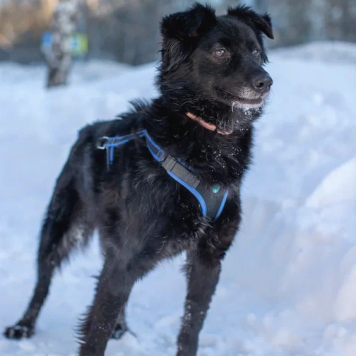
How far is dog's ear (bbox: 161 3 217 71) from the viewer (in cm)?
274

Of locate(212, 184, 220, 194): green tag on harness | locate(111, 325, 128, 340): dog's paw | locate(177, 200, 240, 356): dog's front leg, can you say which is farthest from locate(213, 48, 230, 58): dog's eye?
locate(111, 325, 128, 340): dog's paw

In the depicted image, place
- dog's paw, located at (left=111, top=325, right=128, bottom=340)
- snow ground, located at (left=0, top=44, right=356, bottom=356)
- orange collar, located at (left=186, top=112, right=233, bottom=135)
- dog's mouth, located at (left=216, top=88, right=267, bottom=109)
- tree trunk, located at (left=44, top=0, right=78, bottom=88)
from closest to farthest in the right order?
dog's mouth, located at (left=216, top=88, right=267, bottom=109)
orange collar, located at (left=186, top=112, right=233, bottom=135)
snow ground, located at (left=0, top=44, right=356, bottom=356)
dog's paw, located at (left=111, top=325, right=128, bottom=340)
tree trunk, located at (left=44, top=0, right=78, bottom=88)

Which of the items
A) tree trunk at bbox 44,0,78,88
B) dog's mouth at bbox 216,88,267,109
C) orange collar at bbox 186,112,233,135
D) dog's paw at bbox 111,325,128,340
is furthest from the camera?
tree trunk at bbox 44,0,78,88

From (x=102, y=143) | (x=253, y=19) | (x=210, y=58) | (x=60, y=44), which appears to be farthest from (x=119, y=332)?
(x=60, y=44)

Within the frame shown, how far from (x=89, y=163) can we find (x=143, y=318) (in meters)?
1.34

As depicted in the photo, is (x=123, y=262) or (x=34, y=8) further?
(x=34, y=8)

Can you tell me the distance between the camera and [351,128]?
514cm

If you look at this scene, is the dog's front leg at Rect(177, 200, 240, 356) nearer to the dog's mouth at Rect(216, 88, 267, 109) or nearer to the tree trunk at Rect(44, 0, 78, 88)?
the dog's mouth at Rect(216, 88, 267, 109)

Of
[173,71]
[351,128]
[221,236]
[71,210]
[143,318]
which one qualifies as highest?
[173,71]

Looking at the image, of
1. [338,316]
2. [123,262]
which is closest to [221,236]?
[123,262]

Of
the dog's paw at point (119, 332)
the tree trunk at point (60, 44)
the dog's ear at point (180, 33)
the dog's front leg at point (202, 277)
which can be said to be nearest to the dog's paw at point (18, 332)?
the dog's paw at point (119, 332)

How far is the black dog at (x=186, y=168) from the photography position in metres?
2.70

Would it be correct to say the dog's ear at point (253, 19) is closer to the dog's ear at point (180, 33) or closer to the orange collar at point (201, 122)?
the dog's ear at point (180, 33)

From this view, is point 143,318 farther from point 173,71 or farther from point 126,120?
point 173,71
